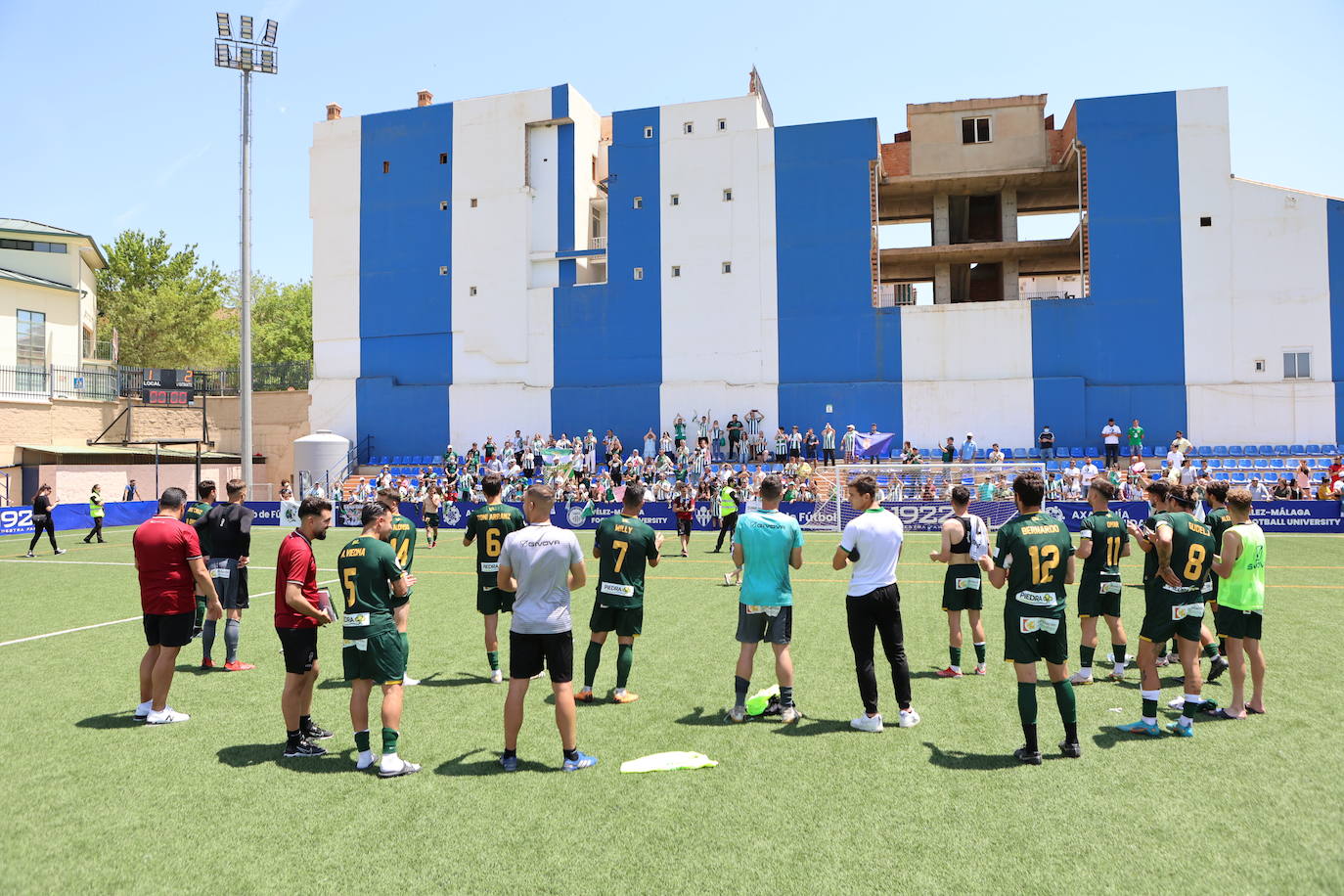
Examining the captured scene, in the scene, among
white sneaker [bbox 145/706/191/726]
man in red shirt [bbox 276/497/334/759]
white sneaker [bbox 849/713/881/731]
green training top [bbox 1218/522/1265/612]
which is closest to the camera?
man in red shirt [bbox 276/497/334/759]

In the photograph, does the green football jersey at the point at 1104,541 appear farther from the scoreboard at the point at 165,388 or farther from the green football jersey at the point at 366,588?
the scoreboard at the point at 165,388

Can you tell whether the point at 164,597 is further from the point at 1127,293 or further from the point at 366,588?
the point at 1127,293

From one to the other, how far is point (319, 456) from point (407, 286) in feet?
33.2

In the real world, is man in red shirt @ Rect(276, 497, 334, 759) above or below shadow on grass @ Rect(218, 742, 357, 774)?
above

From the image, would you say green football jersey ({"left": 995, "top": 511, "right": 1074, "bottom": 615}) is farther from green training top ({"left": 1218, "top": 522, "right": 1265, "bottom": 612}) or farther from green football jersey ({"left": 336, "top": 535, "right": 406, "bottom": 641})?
green football jersey ({"left": 336, "top": 535, "right": 406, "bottom": 641})

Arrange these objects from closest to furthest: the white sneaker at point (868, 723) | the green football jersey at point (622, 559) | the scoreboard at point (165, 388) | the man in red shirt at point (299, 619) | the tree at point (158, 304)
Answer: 1. the man in red shirt at point (299, 619)
2. the white sneaker at point (868, 723)
3. the green football jersey at point (622, 559)
4. the scoreboard at point (165, 388)
5. the tree at point (158, 304)

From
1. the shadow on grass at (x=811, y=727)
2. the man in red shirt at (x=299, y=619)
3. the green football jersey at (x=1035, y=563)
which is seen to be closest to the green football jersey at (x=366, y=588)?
the man in red shirt at (x=299, y=619)

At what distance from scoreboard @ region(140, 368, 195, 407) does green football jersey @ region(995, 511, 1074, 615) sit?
44.9 metres

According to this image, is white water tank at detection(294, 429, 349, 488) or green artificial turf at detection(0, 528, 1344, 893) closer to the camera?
green artificial turf at detection(0, 528, 1344, 893)

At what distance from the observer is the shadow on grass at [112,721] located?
739 centimetres

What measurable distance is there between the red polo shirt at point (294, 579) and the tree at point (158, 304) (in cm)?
6147

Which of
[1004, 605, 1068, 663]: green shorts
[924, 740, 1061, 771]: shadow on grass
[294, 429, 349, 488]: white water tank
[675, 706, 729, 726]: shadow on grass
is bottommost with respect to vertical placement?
[675, 706, 729, 726]: shadow on grass

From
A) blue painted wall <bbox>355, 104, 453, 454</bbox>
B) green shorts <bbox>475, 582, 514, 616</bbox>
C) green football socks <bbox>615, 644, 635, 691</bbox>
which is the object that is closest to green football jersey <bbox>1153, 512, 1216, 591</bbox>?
green football socks <bbox>615, 644, 635, 691</bbox>

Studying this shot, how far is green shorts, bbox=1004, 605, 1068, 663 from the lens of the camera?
6.12 m
